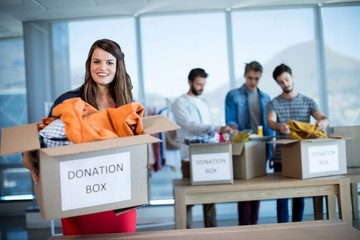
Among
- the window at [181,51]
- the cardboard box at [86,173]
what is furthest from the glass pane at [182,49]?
the cardboard box at [86,173]

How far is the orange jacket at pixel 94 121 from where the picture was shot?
39.3 inches

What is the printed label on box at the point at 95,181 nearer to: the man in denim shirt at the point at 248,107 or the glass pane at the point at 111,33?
the man in denim shirt at the point at 248,107

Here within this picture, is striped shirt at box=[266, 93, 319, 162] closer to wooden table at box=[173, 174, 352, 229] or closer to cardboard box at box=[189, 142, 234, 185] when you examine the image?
wooden table at box=[173, 174, 352, 229]

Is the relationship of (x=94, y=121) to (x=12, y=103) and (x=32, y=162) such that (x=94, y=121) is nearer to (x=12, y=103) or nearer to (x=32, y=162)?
(x=32, y=162)

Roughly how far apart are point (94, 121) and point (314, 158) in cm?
139

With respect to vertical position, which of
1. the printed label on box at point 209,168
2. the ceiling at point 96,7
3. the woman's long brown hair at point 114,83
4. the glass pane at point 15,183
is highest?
the ceiling at point 96,7

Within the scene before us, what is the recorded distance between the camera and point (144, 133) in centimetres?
111

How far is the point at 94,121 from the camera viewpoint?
3.55 ft

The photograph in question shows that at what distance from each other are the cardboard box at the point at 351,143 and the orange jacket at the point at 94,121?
165 centimetres

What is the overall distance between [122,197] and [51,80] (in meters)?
3.70

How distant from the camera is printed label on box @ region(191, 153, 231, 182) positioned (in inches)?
78.1

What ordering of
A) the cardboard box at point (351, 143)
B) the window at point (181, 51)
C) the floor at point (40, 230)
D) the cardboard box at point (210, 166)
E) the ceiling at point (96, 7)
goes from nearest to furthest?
the cardboard box at point (210, 166) → the cardboard box at point (351, 143) → the floor at point (40, 230) → the ceiling at point (96, 7) → the window at point (181, 51)

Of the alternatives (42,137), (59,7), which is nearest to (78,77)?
(59,7)

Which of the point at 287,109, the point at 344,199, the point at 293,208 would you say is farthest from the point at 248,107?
the point at 344,199
